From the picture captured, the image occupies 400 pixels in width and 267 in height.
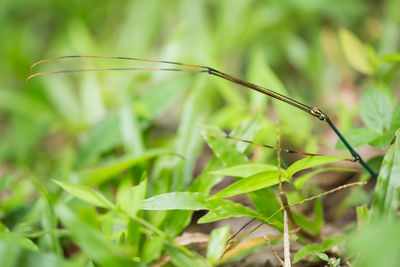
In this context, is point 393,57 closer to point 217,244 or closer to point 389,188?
point 389,188

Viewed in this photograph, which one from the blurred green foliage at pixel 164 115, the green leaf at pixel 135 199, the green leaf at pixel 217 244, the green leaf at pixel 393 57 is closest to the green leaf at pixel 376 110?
the blurred green foliage at pixel 164 115

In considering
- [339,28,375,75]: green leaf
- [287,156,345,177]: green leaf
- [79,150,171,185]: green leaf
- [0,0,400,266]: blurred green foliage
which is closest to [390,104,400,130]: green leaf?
[0,0,400,266]: blurred green foliage

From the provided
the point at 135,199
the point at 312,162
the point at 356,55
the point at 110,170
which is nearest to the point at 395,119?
the point at 312,162

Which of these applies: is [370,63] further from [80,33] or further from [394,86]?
[80,33]

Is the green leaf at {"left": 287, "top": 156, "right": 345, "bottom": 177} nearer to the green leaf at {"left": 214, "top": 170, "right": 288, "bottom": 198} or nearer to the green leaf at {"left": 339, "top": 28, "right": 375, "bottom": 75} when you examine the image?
the green leaf at {"left": 214, "top": 170, "right": 288, "bottom": 198}

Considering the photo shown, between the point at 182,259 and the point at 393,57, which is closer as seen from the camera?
the point at 182,259

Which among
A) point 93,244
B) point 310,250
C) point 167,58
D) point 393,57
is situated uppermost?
point 167,58

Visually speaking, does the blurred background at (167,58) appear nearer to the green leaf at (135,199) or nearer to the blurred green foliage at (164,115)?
the blurred green foliage at (164,115)
